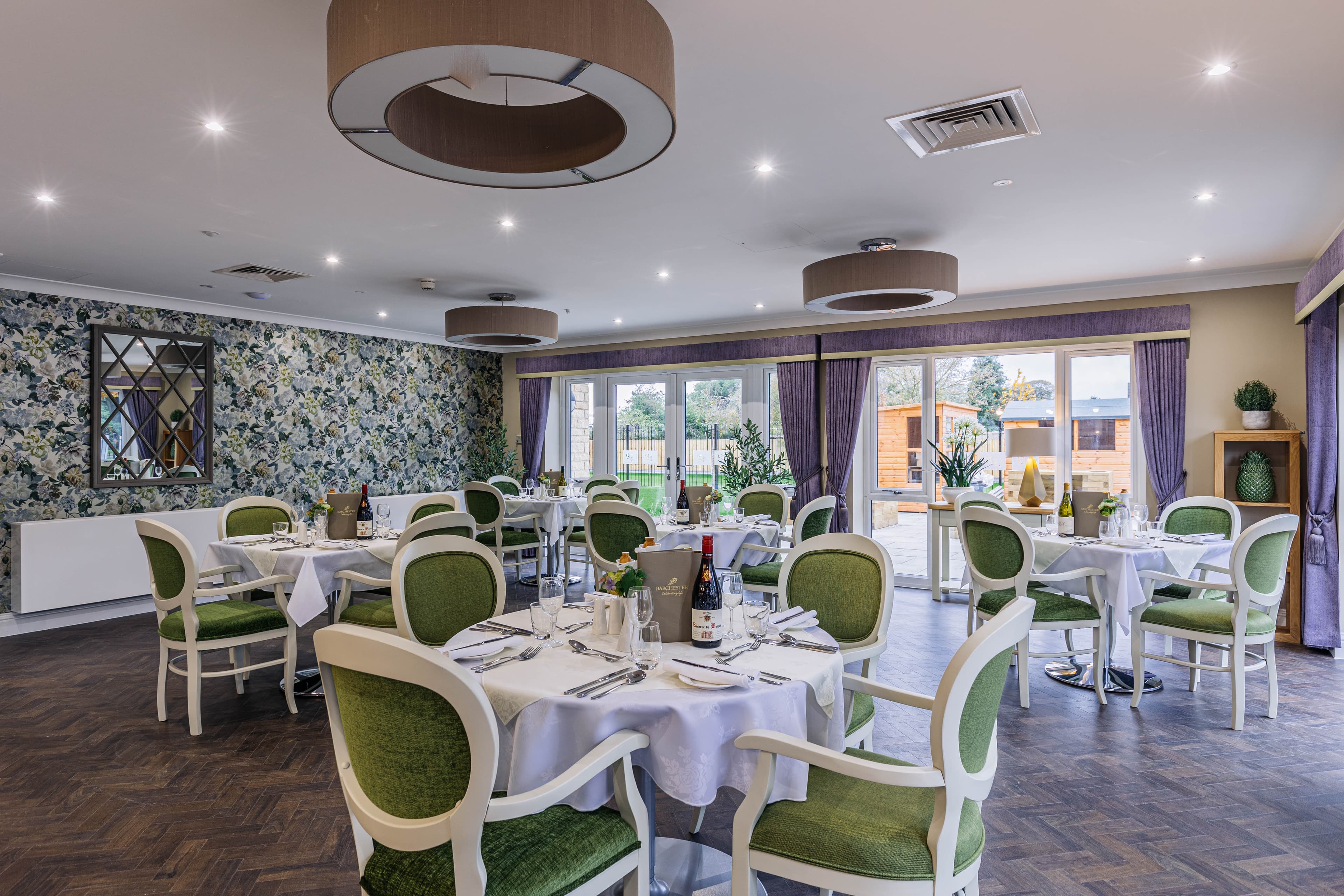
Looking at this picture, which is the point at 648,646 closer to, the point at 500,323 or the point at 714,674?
the point at 714,674

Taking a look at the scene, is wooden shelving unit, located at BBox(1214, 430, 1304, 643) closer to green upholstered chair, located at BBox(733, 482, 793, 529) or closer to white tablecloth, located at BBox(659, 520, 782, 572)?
green upholstered chair, located at BBox(733, 482, 793, 529)

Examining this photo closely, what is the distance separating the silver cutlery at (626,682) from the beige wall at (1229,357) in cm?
610

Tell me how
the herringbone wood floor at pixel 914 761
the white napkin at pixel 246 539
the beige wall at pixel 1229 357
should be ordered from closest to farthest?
the herringbone wood floor at pixel 914 761, the white napkin at pixel 246 539, the beige wall at pixel 1229 357

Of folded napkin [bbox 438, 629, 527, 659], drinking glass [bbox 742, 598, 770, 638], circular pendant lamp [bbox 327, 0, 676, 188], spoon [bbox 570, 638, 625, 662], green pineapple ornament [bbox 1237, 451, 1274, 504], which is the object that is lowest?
spoon [bbox 570, 638, 625, 662]

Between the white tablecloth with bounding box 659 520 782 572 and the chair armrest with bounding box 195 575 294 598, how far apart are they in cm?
237

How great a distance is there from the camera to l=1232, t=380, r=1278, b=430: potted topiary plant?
19.3ft

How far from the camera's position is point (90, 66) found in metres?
2.67

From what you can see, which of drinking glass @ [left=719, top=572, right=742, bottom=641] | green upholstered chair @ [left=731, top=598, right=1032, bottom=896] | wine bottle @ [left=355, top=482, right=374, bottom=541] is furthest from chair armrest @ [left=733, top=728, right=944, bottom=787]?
wine bottle @ [left=355, top=482, right=374, bottom=541]

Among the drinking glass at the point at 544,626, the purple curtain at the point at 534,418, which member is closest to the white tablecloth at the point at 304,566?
the drinking glass at the point at 544,626

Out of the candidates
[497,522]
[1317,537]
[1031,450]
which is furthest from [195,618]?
[1317,537]

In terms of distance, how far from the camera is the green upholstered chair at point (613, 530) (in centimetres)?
533

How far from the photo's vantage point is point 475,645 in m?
2.34

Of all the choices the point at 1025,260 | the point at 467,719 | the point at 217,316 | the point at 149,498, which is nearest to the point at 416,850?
the point at 467,719

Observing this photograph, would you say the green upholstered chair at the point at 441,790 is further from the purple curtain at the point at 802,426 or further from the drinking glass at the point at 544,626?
the purple curtain at the point at 802,426
